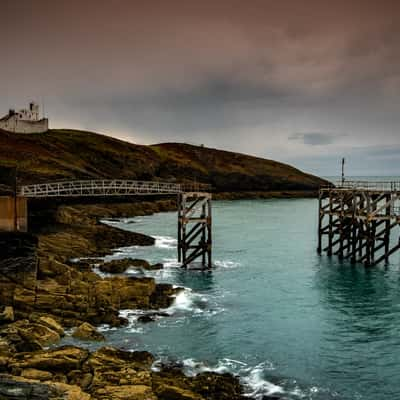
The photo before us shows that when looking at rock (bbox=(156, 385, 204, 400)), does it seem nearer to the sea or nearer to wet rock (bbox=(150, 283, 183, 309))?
the sea

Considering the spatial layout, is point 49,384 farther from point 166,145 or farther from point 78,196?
point 166,145

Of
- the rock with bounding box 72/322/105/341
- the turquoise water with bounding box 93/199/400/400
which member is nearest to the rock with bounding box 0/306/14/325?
the rock with bounding box 72/322/105/341

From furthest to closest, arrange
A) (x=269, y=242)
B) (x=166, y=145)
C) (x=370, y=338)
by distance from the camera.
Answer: (x=166, y=145) → (x=269, y=242) → (x=370, y=338)

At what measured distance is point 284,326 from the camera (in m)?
27.4

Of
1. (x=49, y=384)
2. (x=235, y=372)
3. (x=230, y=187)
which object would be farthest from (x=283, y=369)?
(x=230, y=187)

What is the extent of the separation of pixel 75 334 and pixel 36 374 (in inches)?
251

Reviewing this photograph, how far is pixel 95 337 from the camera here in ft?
76.3

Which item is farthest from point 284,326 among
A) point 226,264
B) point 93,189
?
point 93,189

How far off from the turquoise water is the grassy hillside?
43861mm

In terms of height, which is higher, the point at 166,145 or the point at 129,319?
the point at 166,145

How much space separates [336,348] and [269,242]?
120ft

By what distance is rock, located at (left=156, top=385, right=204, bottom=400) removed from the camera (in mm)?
16719

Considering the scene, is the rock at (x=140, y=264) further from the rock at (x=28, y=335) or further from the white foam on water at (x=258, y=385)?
the white foam on water at (x=258, y=385)

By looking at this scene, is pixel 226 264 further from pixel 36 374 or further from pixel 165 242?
pixel 36 374
